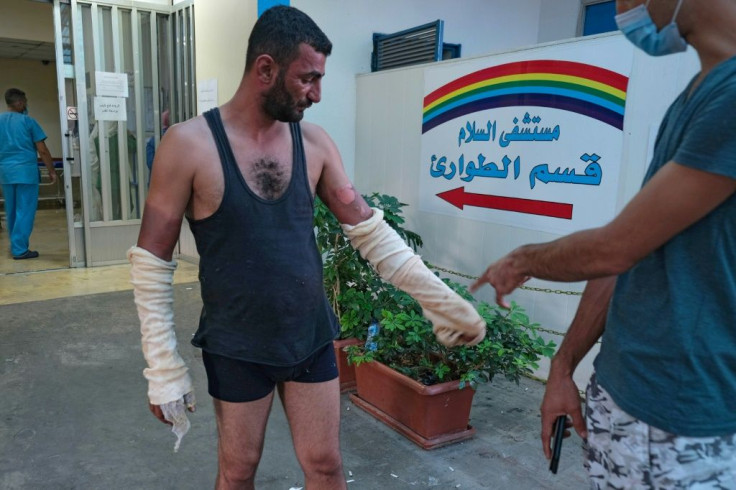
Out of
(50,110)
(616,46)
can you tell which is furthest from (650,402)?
(50,110)

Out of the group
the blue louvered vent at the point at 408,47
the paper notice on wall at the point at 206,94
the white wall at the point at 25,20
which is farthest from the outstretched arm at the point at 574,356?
the white wall at the point at 25,20

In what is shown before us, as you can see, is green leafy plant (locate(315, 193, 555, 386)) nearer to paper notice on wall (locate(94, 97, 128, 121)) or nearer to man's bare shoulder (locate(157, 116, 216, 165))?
man's bare shoulder (locate(157, 116, 216, 165))

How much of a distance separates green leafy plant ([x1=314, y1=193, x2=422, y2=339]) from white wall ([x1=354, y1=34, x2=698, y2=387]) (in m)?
0.72

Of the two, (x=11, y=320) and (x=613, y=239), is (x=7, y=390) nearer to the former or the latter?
(x=11, y=320)

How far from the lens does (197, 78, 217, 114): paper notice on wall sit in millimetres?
5836

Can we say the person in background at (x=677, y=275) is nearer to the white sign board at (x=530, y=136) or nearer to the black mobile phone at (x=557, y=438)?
the black mobile phone at (x=557, y=438)

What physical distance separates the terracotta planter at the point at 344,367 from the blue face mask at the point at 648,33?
2.63 meters

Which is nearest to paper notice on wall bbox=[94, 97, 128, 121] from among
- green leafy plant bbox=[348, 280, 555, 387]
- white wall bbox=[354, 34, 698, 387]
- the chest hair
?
white wall bbox=[354, 34, 698, 387]

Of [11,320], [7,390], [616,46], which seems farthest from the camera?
[11,320]

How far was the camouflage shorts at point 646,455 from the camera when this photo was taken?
1127 mm

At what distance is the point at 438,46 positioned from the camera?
16.2 ft

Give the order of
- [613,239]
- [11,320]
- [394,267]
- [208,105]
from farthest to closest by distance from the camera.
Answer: [208,105] < [11,320] < [394,267] < [613,239]

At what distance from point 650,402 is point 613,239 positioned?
327mm

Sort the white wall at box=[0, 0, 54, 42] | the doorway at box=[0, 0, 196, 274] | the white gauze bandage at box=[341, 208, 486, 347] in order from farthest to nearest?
the white wall at box=[0, 0, 54, 42] < the doorway at box=[0, 0, 196, 274] < the white gauze bandage at box=[341, 208, 486, 347]
